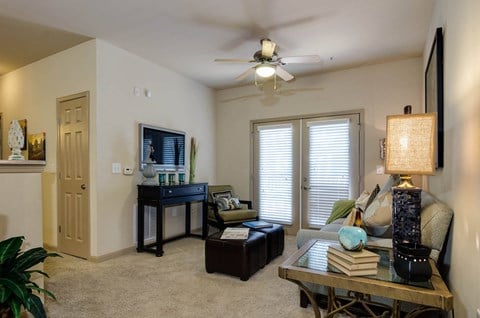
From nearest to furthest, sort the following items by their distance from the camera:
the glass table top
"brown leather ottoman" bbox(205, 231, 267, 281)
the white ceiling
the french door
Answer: the glass table top < the white ceiling < "brown leather ottoman" bbox(205, 231, 267, 281) < the french door

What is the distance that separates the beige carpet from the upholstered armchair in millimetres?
917

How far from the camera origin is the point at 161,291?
262cm

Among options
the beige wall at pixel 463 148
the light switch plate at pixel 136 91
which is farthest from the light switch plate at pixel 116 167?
the beige wall at pixel 463 148

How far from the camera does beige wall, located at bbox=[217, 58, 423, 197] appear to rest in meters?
4.07

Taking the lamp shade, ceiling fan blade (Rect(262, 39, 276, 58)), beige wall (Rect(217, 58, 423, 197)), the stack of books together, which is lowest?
the stack of books

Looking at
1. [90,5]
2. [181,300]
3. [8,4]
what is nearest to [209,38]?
[90,5]

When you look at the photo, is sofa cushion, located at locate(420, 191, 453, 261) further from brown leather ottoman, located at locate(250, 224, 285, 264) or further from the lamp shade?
brown leather ottoman, located at locate(250, 224, 285, 264)

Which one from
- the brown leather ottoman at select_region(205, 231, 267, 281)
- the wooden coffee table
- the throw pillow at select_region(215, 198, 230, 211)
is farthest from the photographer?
the throw pillow at select_region(215, 198, 230, 211)

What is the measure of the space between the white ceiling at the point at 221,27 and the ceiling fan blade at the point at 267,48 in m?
0.15

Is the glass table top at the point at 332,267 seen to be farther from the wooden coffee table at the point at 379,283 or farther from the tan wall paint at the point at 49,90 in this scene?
the tan wall paint at the point at 49,90

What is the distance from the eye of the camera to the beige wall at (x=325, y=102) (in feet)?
13.3

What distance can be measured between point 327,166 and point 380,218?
2451mm

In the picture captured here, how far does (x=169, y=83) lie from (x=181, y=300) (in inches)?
129

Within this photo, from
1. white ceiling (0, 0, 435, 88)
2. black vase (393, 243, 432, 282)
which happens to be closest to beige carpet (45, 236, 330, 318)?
black vase (393, 243, 432, 282)
